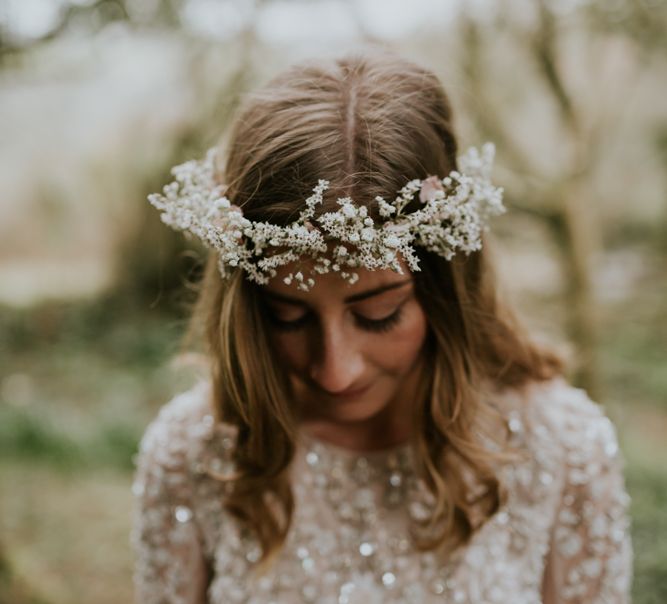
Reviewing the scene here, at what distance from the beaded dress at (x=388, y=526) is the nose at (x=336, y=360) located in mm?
425

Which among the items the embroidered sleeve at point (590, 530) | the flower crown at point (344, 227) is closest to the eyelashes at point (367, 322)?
the flower crown at point (344, 227)

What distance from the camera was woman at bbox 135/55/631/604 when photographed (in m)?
1.42

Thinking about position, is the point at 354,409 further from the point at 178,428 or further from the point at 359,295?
the point at 178,428

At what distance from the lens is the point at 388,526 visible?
181 centimetres

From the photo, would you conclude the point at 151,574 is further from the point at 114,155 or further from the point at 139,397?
the point at 114,155

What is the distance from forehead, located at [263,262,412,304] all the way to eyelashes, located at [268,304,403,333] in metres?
0.09

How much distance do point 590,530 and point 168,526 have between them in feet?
3.70

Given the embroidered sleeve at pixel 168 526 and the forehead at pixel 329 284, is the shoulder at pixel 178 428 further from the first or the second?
the forehead at pixel 329 284

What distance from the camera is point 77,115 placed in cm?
555

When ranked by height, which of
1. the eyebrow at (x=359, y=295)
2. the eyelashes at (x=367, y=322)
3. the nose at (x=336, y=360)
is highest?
the eyebrow at (x=359, y=295)

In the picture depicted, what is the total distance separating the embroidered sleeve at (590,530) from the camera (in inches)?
69.7

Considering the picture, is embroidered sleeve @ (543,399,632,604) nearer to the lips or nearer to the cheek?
the lips

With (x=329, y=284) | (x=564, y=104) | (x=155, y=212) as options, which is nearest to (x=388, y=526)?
(x=329, y=284)

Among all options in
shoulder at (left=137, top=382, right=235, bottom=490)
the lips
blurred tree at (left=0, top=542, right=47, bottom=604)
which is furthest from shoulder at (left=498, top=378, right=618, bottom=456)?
blurred tree at (left=0, top=542, right=47, bottom=604)
